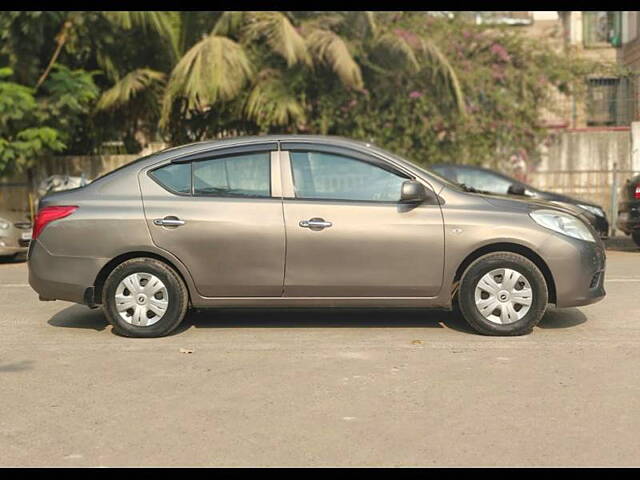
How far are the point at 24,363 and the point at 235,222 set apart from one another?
1949mm

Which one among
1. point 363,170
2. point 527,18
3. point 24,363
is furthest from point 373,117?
point 24,363

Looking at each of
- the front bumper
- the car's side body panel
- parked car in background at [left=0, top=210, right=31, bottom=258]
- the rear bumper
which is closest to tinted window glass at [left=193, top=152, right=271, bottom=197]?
the car's side body panel

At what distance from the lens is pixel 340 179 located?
760 cm

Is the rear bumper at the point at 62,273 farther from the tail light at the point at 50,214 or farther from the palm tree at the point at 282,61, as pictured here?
the palm tree at the point at 282,61

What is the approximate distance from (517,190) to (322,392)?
831cm

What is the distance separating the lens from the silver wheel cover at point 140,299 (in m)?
7.41

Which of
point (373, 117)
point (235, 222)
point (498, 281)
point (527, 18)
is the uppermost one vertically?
point (527, 18)

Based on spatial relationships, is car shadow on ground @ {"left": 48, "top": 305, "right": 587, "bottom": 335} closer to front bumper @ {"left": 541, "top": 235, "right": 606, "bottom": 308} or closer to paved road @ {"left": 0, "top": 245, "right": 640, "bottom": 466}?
paved road @ {"left": 0, "top": 245, "right": 640, "bottom": 466}

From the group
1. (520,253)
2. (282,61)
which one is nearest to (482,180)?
(282,61)

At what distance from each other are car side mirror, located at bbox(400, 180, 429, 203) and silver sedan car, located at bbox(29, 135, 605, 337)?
0.01 m

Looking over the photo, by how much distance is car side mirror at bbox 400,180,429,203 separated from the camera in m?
7.25

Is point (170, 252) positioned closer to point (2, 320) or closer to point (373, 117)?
point (2, 320)

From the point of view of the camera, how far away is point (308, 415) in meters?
5.21

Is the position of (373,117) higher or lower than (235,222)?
higher
